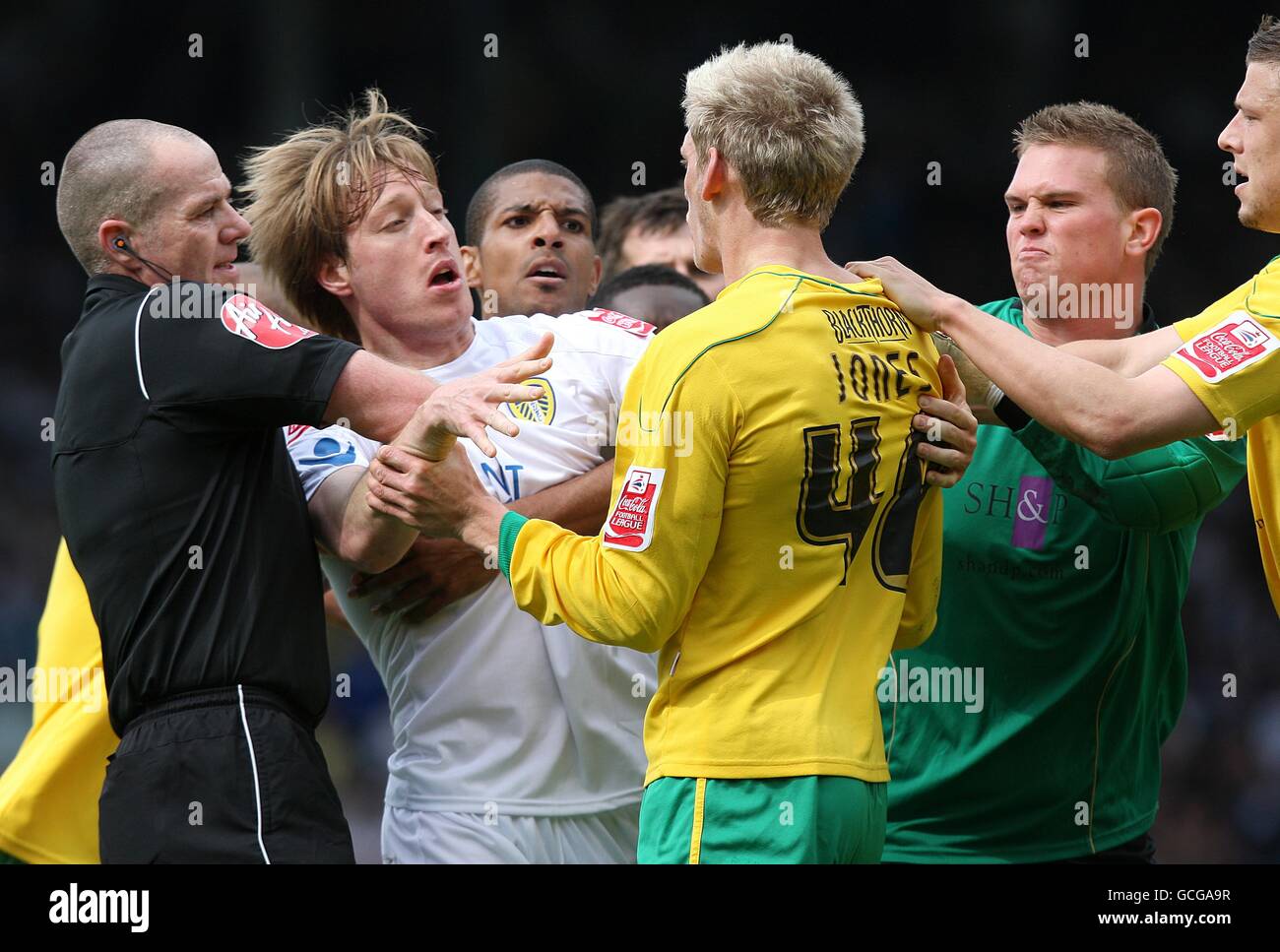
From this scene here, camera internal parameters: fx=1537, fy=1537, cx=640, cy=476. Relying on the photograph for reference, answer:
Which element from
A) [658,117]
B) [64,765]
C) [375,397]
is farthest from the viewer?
[658,117]

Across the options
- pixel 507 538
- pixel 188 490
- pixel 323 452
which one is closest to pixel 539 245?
pixel 323 452

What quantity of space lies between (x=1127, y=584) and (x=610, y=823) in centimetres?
142

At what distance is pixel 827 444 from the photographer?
279 centimetres

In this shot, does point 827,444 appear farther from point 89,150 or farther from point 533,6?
point 533,6

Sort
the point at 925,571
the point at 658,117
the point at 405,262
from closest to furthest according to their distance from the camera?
the point at 925,571
the point at 405,262
the point at 658,117

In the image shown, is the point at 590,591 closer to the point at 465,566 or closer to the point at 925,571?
the point at 925,571

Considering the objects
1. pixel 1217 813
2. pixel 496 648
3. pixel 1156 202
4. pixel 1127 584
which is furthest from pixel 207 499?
pixel 1217 813

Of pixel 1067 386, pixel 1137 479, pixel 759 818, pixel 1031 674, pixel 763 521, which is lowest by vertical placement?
pixel 759 818

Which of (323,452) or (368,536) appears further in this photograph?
(323,452)

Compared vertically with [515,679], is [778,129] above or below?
above

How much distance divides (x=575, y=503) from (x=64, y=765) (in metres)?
1.46

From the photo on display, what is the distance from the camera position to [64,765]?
388cm

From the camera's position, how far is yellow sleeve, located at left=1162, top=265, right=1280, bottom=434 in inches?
120

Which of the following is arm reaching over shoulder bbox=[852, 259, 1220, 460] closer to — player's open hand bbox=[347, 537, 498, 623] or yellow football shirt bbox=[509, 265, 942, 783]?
yellow football shirt bbox=[509, 265, 942, 783]
